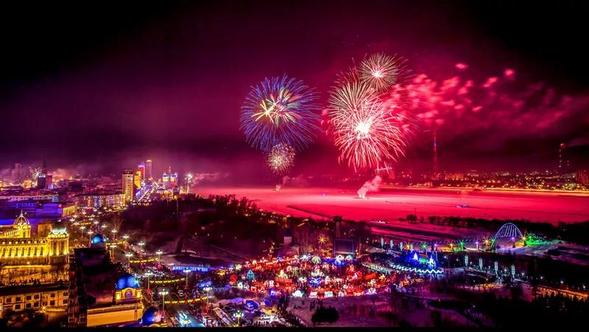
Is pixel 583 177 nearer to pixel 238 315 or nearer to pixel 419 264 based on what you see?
pixel 419 264

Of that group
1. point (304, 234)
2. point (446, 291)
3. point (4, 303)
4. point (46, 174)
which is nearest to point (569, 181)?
point (304, 234)

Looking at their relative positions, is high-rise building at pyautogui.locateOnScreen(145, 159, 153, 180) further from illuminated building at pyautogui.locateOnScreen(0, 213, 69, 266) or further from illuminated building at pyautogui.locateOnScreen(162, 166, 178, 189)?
illuminated building at pyautogui.locateOnScreen(0, 213, 69, 266)

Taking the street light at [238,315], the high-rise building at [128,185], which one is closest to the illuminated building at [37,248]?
the street light at [238,315]

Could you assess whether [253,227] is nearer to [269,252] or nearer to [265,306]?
[269,252]

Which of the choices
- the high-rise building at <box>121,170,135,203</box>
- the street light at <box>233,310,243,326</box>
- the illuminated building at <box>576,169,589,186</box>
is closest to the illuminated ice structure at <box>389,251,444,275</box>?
the street light at <box>233,310,243,326</box>

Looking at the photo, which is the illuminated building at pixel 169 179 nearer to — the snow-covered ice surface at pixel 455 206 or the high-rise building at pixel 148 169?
the high-rise building at pixel 148 169

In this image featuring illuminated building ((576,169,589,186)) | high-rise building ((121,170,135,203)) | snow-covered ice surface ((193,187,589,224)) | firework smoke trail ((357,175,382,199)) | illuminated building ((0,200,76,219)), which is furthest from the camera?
high-rise building ((121,170,135,203))
